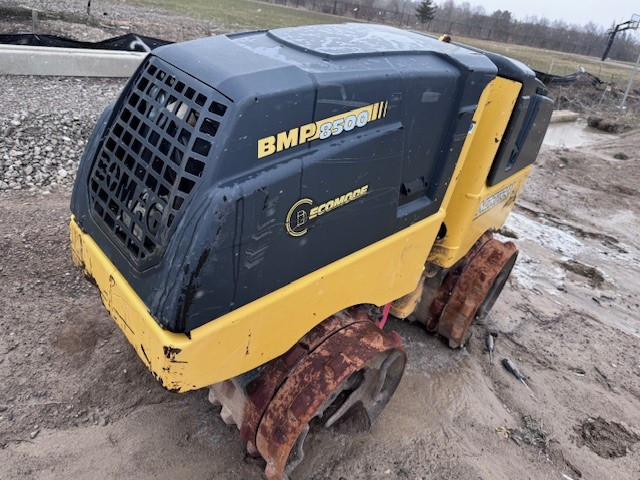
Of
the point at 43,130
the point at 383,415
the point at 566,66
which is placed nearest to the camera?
the point at 383,415

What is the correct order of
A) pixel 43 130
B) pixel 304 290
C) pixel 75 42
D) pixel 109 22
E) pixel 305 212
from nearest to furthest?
pixel 305 212 → pixel 304 290 → pixel 43 130 → pixel 75 42 → pixel 109 22

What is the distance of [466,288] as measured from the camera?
146 inches

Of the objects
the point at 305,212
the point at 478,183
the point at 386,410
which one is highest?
the point at 305,212

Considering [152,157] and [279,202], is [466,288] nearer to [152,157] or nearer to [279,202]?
[279,202]

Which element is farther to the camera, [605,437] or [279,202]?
[605,437]

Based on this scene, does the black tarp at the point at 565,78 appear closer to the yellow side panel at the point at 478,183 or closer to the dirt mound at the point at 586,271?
the dirt mound at the point at 586,271

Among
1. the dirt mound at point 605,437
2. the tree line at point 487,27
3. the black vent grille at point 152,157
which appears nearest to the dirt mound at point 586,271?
the dirt mound at point 605,437

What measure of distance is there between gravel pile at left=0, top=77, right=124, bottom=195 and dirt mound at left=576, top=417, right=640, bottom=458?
16.6 feet

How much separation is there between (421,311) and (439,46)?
205 centimetres

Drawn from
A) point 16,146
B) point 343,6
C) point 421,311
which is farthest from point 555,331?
point 343,6

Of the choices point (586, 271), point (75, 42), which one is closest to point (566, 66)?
point (586, 271)

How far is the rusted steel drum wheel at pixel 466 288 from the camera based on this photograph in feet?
12.0

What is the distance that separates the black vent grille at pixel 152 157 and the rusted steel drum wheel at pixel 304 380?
846mm

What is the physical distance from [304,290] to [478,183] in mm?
1452
